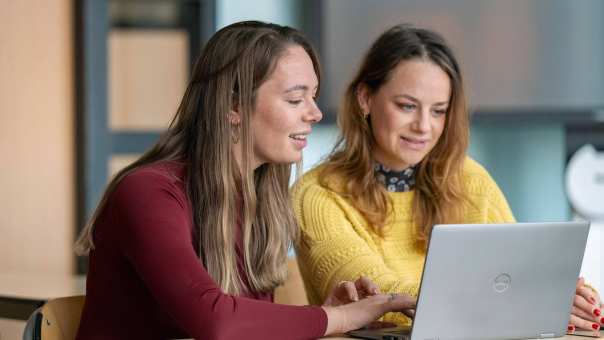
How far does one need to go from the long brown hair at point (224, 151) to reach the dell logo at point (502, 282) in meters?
0.52

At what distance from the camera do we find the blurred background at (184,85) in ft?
13.3

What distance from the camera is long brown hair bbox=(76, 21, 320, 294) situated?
2033 mm

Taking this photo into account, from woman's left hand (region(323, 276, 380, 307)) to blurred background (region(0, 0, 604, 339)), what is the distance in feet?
7.08

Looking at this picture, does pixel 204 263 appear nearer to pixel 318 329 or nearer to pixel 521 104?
pixel 318 329

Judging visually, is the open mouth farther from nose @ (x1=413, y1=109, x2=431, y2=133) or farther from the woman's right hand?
the woman's right hand

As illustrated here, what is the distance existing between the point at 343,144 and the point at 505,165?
7.51ft

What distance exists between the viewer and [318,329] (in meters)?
1.86

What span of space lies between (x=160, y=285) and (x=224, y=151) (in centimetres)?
36

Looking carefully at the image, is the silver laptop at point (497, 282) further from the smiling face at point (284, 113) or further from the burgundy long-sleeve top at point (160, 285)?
the smiling face at point (284, 113)

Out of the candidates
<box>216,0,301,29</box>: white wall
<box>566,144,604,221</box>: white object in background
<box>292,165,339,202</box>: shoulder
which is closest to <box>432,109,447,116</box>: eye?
<box>292,165,339,202</box>: shoulder

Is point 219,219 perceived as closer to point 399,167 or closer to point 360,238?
point 360,238

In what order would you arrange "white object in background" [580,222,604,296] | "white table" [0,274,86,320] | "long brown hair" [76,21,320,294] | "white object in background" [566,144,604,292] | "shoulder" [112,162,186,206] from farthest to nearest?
"white object in background" [566,144,604,292] < "white table" [0,274,86,320] < "white object in background" [580,222,604,296] < "long brown hair" [76,21,320,294] < "shoulder" [112,162,186,206]

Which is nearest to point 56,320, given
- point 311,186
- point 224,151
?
point 224,151

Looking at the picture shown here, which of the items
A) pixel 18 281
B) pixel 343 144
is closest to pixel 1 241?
pixel 18 281
